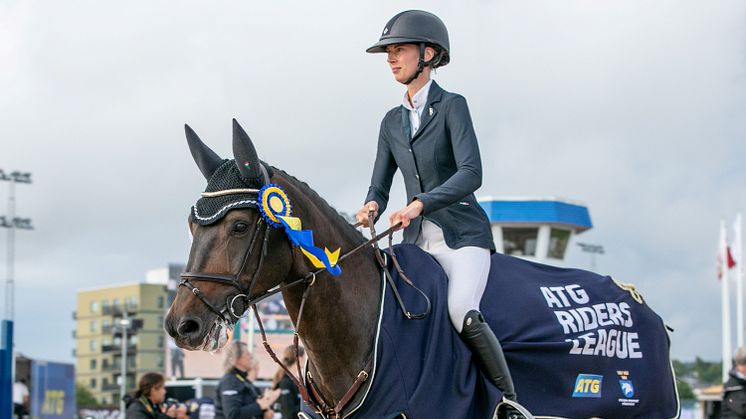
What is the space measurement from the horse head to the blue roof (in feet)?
158

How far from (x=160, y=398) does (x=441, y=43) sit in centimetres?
717

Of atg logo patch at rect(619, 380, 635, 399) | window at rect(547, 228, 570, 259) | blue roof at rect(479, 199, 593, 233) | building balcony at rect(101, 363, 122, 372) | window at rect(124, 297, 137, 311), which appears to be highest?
window at rect(124, 297, 137, 311)

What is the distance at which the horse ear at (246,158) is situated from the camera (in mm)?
5398

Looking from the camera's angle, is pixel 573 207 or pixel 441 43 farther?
pixel 573 207

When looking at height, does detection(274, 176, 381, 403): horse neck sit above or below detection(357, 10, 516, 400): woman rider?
below

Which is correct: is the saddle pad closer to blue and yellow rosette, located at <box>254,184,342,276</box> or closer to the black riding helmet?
blue and yellow rosette, located at <box>254,184,342,276</box>

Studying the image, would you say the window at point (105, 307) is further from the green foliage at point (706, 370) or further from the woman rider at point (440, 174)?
the woman rider at point (440, 174)

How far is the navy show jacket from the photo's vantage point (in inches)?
245

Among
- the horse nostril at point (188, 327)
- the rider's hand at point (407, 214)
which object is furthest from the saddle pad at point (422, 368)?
the horse nostril at point (188, 327)

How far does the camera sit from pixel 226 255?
17.3 feet

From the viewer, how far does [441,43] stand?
6.47 metres

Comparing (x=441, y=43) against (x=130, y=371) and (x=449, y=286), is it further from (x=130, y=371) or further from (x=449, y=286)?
(x=130, y=371)

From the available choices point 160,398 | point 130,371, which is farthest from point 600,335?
point 130,371

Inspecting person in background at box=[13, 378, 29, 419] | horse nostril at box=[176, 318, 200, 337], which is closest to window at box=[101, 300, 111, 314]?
person in background at box=[13, 378, 29, 419]
